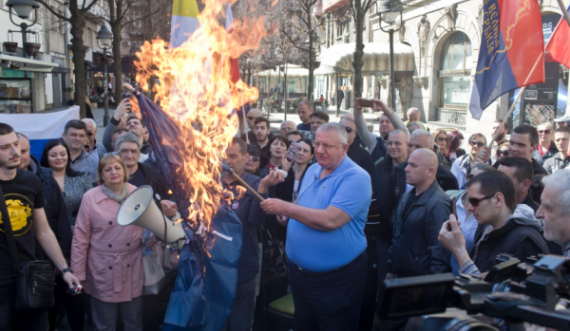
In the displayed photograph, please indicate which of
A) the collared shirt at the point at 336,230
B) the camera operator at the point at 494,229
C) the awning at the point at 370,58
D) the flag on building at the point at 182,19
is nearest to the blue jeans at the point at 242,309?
the collared shirt at the point at 336,230

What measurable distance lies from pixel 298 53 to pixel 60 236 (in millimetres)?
32843

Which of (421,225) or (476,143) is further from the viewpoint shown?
(476,143)

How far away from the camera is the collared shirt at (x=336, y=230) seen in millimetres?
3508

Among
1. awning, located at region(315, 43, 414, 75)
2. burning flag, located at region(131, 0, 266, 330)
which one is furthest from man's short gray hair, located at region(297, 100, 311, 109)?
awning, located at region(315, 43, 414, 75)

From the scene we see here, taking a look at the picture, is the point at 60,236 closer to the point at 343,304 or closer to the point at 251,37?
the point at 343,304

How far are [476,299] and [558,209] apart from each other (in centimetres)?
149

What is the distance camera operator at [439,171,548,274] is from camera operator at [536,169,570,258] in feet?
0.57

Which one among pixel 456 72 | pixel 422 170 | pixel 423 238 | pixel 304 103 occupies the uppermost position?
pixel 456 72

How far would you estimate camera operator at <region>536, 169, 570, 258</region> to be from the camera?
2.66m

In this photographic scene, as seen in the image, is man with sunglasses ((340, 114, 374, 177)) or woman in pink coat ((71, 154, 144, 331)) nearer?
woman in pink coat ((71, 154, 144, 331))

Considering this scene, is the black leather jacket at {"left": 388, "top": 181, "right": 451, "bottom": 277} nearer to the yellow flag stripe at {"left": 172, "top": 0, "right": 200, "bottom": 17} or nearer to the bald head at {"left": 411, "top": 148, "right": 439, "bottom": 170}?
the bald head at {"left": 411, "top": 148, "right": 439, "bottom": 170}

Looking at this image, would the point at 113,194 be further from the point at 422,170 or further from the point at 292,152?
the point at 422,170

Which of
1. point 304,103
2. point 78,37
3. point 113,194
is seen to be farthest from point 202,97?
point 78,37

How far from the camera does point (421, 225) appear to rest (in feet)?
12.8
